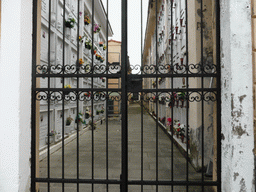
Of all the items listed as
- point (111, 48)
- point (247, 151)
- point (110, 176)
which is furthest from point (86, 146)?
point (111, 48)

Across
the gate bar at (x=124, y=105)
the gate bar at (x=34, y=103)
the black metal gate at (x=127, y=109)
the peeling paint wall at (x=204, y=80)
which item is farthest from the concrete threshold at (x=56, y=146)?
the peeling paint wall at (x=204, y=80)

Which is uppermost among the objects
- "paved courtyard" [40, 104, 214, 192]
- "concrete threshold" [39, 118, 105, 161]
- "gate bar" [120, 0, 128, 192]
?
"gate bar" [120, 0, 128, 192]

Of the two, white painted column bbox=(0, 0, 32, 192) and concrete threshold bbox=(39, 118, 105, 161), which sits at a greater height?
white painted column bbox=(0, 0, 32, 192)

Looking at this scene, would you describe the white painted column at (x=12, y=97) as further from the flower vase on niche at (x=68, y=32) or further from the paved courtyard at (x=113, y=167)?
the flower vase on niche at (x=68, y=32)

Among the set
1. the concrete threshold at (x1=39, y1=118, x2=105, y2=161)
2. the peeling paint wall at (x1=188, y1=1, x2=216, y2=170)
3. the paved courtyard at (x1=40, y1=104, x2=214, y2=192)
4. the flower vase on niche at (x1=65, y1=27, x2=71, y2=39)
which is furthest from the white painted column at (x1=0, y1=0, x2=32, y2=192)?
the flower vase on niche at (x1=65, y1=27, x2=71, y2=39)

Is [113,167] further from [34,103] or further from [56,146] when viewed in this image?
[34,103]

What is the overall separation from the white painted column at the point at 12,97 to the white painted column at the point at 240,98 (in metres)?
2.05

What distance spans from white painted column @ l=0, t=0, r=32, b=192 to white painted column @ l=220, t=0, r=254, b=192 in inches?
80.7

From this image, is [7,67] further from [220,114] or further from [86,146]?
[86,146]

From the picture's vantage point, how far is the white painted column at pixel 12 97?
180 cm

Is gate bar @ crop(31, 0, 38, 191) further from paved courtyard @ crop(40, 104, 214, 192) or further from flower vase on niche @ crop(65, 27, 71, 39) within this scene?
flower vase on niche @ crop(65, 27, 71, 39)

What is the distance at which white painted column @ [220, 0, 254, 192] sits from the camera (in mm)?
1635

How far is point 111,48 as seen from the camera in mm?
12586

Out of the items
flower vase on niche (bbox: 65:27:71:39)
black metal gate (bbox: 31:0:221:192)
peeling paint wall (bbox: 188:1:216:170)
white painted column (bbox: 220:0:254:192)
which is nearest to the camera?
white painted column (bbox: 220:0:254:192)
